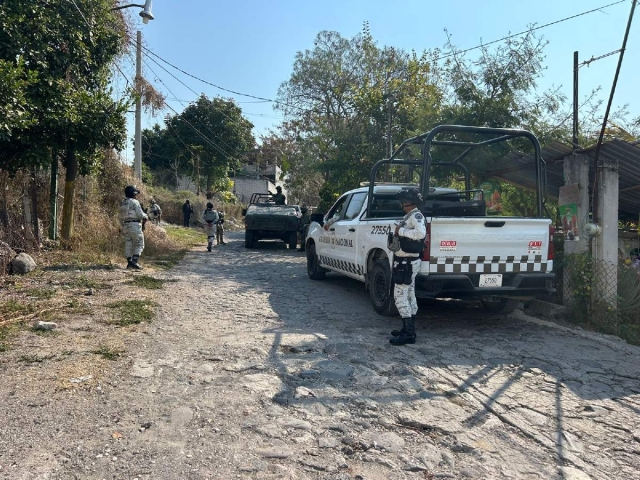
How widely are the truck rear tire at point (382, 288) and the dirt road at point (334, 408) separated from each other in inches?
15.3

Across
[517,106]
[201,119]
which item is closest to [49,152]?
[517,106]

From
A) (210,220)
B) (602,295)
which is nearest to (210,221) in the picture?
(210,220)

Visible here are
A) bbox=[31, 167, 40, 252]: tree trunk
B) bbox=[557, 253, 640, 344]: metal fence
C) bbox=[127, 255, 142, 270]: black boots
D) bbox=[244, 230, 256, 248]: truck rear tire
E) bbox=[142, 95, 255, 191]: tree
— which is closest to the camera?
bbox=[557, 253, 640, 344]: metal fence

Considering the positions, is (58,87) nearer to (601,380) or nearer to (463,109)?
(463,109)

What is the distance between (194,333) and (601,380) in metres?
3.92

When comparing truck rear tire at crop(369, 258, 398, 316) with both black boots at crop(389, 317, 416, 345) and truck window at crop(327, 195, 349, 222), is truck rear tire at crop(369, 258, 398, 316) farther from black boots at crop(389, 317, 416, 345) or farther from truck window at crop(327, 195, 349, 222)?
truck window at crop(327, 195, 349, 222)

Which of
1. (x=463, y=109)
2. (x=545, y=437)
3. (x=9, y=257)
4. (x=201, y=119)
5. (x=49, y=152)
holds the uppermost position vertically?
(x=201, y=119)

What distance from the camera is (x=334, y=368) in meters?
4.39

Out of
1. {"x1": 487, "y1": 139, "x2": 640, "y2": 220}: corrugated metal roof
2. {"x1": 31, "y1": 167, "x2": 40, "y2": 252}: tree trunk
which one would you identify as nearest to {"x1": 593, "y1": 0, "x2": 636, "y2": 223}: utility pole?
{"x1": 487, "y1": 139, "x2": 640, "y2": 220}: corrugated metal roof

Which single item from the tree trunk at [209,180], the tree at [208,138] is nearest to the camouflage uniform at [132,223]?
the tree at [208,138]

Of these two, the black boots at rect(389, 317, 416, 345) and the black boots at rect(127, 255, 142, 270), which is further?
the black boots at rect(127, 255, 142, 270)

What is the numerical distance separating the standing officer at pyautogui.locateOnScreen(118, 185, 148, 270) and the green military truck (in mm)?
6366

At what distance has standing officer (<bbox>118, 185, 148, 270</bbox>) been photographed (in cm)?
979

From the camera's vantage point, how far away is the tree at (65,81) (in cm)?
881
